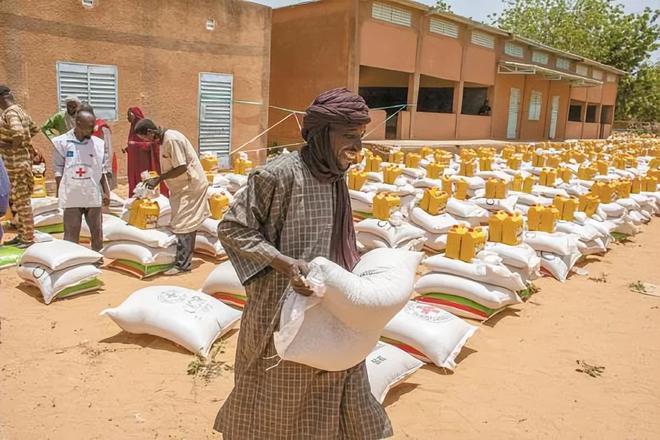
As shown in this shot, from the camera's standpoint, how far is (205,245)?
5.70 meters

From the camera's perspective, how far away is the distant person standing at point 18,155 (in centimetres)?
494

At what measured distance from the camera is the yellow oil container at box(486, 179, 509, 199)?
7.35m

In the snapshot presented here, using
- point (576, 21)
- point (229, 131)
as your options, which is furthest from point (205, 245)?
point (576, 21)

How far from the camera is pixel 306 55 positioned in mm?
14570

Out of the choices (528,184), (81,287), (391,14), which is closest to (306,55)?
(391,14)

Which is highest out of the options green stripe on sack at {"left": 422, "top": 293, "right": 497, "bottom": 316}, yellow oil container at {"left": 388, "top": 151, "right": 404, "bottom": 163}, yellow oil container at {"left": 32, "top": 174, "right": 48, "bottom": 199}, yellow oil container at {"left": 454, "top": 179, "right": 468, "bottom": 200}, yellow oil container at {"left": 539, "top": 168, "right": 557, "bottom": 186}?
yellow oil container at {"left": 388, "top": 151, "right": 404, "bottom": 163}

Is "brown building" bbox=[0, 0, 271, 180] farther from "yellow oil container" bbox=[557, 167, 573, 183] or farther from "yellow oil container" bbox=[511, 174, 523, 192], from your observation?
"yellow oil container" bbox=[557, 167, 573, 183]

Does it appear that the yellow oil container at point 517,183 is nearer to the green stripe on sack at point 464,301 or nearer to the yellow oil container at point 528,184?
the yellow oil container at point 528,184

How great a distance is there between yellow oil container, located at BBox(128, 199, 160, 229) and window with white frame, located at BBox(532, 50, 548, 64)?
19365 millimetres

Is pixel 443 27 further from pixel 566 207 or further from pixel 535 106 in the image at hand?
pixel 566 207

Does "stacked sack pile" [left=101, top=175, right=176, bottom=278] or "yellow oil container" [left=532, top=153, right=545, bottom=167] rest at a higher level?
"yellow oil container" [left=532, top=153, right=545, bottom=167]

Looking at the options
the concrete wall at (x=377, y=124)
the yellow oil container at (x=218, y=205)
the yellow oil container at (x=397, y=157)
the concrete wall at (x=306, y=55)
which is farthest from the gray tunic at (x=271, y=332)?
the concrete wall at (x=377, y=124)

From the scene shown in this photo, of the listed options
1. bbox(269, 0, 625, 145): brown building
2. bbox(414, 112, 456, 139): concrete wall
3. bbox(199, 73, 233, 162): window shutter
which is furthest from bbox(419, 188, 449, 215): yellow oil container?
bbox(414, 112, 456, 139): concrete wall

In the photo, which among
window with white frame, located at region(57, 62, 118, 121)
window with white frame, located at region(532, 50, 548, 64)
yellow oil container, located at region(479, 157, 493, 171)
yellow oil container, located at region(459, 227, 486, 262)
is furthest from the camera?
window with white frame, located at region(532, 50, 548, 64)
